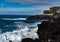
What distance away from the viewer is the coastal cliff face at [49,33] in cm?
1499

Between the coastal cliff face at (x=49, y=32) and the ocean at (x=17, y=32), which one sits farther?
the ocean at (x=17, y=32)

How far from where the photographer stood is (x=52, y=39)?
49.3ft

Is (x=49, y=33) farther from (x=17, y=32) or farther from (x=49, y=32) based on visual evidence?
(x=17, y=32)

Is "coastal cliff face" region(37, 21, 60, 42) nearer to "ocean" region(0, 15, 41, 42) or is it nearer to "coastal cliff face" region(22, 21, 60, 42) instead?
"coastal cliff face" region(22, 21, 60, 42)

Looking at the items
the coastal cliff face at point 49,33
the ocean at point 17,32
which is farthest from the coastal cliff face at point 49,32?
the ocean at point 17,32

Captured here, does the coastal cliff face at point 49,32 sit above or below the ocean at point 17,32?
above

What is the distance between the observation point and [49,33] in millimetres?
15578

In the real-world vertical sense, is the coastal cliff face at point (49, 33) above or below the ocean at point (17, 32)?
above

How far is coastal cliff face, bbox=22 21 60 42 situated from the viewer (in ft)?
49.2

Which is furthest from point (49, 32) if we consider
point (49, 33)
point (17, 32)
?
point (17, 32)

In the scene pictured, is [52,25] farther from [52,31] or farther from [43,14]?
[43,14]

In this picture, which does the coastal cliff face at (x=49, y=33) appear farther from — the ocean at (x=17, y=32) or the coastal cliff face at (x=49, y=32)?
the ocean at (x=17, y=32)

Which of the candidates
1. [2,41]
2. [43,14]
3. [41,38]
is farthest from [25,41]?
[43,14]

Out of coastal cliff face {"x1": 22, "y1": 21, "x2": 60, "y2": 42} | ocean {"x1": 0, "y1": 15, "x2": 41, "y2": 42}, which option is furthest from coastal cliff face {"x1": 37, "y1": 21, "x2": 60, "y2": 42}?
ocean {"x1": 0, "y1": 15, "x2": 41, "y2": 42}
